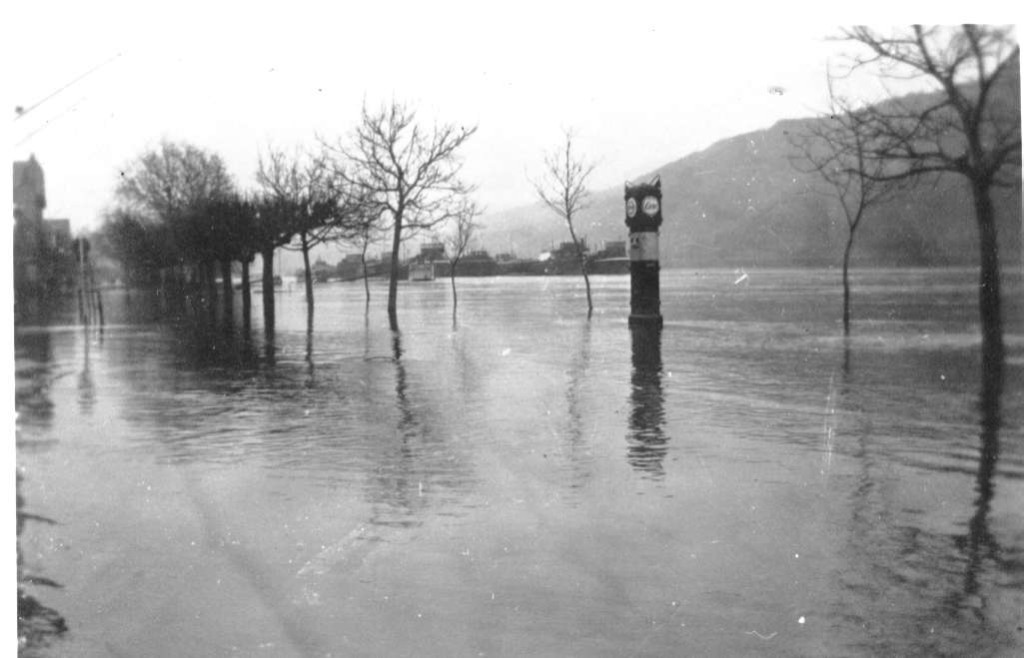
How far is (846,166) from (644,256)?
647cm

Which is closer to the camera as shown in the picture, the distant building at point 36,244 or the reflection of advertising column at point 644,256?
the distant building at point 36,244

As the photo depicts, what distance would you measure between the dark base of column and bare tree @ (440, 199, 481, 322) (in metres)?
4.77

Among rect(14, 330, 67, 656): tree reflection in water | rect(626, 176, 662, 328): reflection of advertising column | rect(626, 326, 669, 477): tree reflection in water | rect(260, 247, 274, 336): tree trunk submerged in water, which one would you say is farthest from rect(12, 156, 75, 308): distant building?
rect(626, 176, 662, 328): reflection of advertising column

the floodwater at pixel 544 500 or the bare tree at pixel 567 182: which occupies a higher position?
the bare tree at pixel 567 182

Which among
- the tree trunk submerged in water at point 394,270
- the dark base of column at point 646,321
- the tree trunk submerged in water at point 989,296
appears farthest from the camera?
the dark base of column at point 646,321

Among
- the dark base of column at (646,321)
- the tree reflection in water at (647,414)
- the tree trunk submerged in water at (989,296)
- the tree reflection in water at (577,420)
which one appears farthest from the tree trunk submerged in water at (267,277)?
the tree trunk submerged in water at (989,296)

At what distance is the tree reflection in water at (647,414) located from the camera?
5.27 meters

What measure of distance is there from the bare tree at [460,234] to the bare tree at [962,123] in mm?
3274

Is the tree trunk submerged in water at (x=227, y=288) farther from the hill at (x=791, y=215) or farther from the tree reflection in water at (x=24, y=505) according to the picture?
the hill at (x=791, y=215)

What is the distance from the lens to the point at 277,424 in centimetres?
655

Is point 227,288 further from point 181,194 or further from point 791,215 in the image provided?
point 791,215

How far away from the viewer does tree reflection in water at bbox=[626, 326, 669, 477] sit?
5273 millimetres

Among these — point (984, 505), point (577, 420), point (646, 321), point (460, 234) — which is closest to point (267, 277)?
point (460, 234)

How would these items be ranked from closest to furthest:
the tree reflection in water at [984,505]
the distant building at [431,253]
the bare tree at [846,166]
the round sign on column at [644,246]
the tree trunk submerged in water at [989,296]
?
the tree reflection in water at [984,505]
the tree trunk submerged in water at [989,296]
the bare tree at [846,166]
the distant building at [431,253]
the round sign on column at [644,246]
